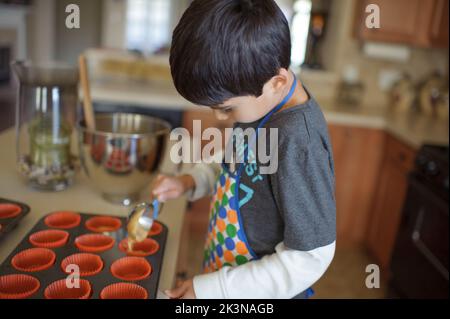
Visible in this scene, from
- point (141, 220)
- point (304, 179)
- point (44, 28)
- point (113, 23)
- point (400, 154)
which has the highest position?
point (113, 23)

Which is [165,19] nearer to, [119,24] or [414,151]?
[119,24]

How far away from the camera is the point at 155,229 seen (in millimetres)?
772

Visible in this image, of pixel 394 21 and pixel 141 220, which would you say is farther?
pixel 394 21

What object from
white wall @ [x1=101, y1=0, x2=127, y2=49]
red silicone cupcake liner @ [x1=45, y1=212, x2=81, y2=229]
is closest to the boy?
red silicone cupcake liner @ [x1=45, y1=212, x2=81, y2=229]

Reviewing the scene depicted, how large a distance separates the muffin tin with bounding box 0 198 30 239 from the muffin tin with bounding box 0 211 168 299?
0.11 ft

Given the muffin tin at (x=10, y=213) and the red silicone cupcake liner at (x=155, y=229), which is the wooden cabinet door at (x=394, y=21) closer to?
the red silicone cupcake liner at (x=155, y=229)

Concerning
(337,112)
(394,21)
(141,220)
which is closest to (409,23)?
(394,21)

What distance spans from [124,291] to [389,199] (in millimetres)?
1795

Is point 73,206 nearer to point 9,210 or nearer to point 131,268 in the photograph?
point 9,210

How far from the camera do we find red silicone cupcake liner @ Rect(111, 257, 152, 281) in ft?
2.10

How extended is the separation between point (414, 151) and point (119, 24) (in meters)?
4.41

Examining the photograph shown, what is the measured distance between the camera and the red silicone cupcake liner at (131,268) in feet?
2.10

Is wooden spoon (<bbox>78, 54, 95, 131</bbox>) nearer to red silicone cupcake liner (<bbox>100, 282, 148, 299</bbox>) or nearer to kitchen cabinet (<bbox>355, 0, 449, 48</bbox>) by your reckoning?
red silicone cupcake liner (<bbox>100, 282, 148, 299</bbox>)

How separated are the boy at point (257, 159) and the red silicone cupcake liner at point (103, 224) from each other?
0.58 ft
